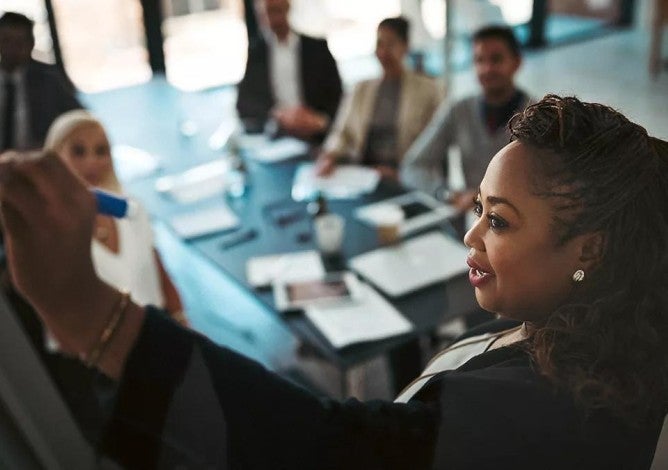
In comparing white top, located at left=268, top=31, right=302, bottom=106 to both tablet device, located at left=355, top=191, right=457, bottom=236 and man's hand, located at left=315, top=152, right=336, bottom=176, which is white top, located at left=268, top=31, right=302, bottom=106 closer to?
man's hand, located at left=315, top=152, right=336, bottom=176

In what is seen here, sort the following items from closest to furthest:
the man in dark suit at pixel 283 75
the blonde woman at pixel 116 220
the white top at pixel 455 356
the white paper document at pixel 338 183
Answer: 1. the white top at pixel 455 356
2. the blonde woman at pixel 116 220
3. the white paper document at pixel 338 183
4. the man in dark suit at pixel 283 75

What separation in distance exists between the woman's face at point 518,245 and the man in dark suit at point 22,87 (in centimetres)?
186

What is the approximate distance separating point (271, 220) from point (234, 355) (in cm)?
188

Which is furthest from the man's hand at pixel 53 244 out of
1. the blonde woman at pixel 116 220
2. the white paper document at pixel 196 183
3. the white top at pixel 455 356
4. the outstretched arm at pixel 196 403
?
the white paper document at pixel 196 183

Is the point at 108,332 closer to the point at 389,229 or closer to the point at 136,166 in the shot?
the point at 389,229

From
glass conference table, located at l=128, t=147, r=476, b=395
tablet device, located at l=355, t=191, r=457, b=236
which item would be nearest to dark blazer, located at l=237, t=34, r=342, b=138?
glass conference table, located at l=128, t=147, r=476, b=395

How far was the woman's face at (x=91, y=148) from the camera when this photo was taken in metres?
1.39

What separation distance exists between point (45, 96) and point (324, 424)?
6.74 feet

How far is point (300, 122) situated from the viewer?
314 cm

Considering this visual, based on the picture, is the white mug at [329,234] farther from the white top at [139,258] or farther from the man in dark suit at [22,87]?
the man in dark suit at [22,87]

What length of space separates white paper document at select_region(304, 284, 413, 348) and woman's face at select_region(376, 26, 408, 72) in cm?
125

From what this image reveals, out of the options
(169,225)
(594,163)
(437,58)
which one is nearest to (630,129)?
(594,163)

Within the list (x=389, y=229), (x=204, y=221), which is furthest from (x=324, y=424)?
(x=204, y=221)

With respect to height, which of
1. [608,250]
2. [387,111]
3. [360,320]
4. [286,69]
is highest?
[608,250]
